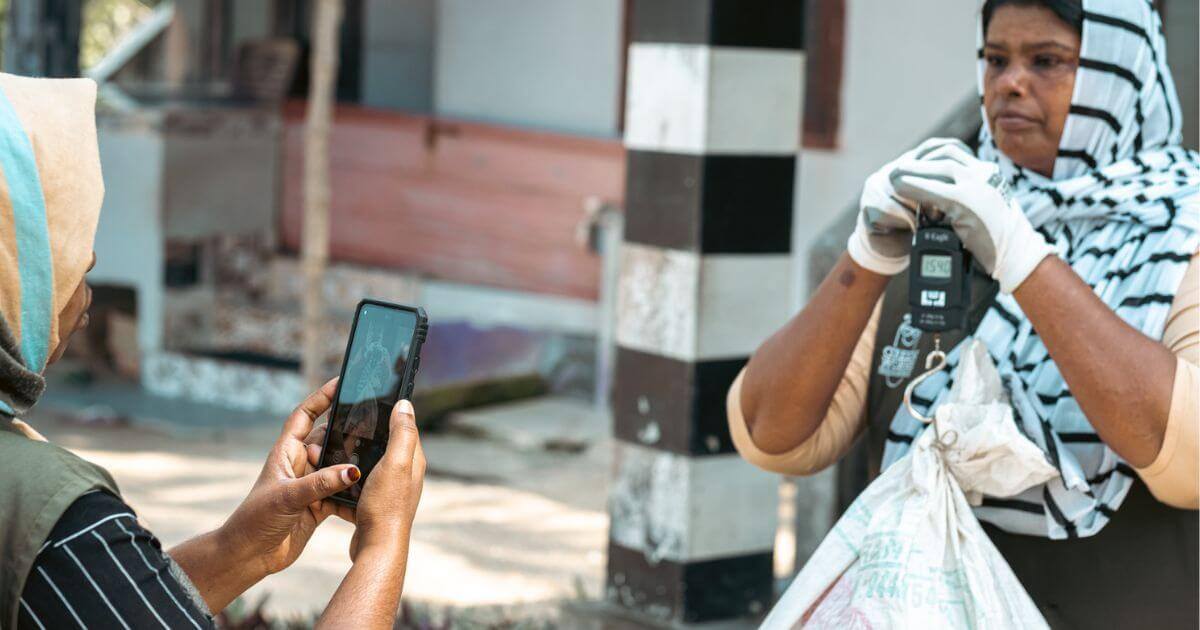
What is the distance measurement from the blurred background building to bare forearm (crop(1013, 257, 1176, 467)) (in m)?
4.82

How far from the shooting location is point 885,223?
2.26m

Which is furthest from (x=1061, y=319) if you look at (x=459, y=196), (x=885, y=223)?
(x=459, y=196)

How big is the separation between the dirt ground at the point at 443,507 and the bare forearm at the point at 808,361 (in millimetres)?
2132

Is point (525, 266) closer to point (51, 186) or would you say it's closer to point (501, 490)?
point (501, 490)

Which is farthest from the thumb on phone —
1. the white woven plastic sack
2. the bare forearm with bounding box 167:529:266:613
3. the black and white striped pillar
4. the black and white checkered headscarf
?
the black and white striped pillar

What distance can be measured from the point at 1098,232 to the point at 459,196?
6.75 m

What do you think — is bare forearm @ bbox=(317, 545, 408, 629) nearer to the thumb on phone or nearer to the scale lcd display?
the thumb on phone

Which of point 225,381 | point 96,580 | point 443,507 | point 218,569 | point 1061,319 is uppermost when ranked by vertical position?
point 1061,319

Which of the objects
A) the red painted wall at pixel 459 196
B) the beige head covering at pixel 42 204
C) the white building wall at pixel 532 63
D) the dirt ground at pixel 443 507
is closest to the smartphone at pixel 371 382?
the beige head covering at pixel 42 204

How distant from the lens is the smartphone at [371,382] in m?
1.86

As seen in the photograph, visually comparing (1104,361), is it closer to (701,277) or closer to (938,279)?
(938,279)

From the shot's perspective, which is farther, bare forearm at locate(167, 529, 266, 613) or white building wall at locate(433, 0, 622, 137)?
white building wall at locate(433, 0, 622, 137)

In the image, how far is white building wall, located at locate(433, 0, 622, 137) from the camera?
8.10 meters

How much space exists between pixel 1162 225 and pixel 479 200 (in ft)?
22.1
